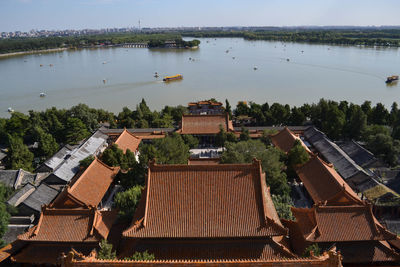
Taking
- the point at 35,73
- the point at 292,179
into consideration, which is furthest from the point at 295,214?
the point at 35,73

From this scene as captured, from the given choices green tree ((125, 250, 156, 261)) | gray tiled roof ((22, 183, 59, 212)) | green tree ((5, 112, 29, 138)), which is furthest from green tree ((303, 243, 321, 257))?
green tree ((5, 112, 29, 138))

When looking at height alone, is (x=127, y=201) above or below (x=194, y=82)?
below

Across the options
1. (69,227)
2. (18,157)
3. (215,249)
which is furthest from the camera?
(18,157)

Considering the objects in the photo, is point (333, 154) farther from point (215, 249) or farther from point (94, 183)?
point (94, 183)

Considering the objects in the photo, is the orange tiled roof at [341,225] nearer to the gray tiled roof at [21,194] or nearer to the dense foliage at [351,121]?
the dense foliage at [351,121]

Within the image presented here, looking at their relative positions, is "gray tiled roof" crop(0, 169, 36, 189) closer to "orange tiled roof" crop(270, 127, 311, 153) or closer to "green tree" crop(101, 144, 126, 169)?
"green tree" crop(101, 144, 126, 169)

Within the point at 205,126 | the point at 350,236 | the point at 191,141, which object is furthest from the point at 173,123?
the point at 350,236
